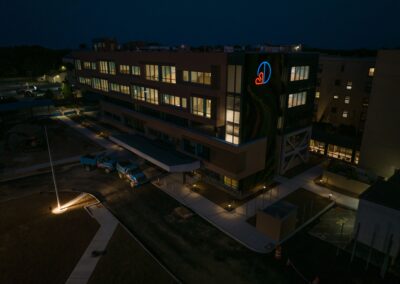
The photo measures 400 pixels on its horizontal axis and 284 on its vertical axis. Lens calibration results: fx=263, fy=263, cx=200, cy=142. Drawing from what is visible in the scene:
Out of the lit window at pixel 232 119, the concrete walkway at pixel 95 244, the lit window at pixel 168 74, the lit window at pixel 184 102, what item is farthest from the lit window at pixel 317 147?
the concrete walkway at pixel 95 244

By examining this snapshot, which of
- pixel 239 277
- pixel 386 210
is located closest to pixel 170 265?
pixel 239 277

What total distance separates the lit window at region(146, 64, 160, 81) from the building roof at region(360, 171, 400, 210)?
3053cm

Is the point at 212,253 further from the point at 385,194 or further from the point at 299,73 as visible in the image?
the point at 299,73

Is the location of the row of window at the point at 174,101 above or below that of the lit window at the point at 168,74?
below

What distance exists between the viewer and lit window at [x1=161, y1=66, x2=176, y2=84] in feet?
120

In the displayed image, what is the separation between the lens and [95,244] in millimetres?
24016

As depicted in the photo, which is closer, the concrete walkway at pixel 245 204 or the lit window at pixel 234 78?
the concrete walkway at pixel 245 204

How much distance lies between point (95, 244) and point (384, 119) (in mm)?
37404

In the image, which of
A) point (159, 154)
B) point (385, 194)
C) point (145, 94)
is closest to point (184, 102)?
point (159, 154)

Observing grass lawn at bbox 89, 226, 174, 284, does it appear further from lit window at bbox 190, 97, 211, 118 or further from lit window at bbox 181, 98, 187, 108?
lit window at bbox 181, 98, 187, 108

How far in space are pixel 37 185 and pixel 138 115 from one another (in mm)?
19512

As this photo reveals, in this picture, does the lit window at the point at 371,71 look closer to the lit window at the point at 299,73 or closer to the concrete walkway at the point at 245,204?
the lit window at the point at 299,73

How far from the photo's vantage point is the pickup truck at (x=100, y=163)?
3841cm

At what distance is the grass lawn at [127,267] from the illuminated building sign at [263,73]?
823 inches
